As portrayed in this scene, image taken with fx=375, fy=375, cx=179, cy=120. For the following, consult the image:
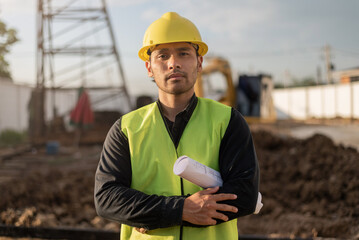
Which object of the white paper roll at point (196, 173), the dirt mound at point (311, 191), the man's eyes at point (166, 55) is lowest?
the dirt mound at point (311, 191)

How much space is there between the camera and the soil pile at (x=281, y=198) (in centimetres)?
542

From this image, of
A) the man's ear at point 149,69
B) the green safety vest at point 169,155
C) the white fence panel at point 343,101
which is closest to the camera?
the green safety vest at point 169,155

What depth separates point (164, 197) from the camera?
1720 mm

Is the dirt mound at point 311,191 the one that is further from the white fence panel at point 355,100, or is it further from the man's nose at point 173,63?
the white fence panel at point 355,100

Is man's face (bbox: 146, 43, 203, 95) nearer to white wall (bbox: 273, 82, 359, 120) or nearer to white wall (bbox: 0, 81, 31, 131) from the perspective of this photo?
white wall (bbox: 0, 81, 31, 131)

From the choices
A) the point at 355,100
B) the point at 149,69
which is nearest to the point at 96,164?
the point at 149,69

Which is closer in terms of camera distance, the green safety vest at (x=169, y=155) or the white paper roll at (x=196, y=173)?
the white paper roll at (x=196, y=173)

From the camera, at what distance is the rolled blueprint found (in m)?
1.64

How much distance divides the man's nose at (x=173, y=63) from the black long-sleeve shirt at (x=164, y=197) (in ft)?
0.72

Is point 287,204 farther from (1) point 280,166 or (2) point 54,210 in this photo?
(2) point 54,210

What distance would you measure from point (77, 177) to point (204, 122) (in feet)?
23.2

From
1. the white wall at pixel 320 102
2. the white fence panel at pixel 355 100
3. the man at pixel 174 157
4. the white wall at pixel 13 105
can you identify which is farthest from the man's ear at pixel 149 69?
the white fence panel at pixel 355 100

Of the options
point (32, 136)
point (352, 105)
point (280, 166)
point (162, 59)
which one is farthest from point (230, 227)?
point (352, 105)

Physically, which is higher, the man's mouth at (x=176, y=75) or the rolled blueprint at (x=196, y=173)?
the man's mouth at (x=176, y=75)
